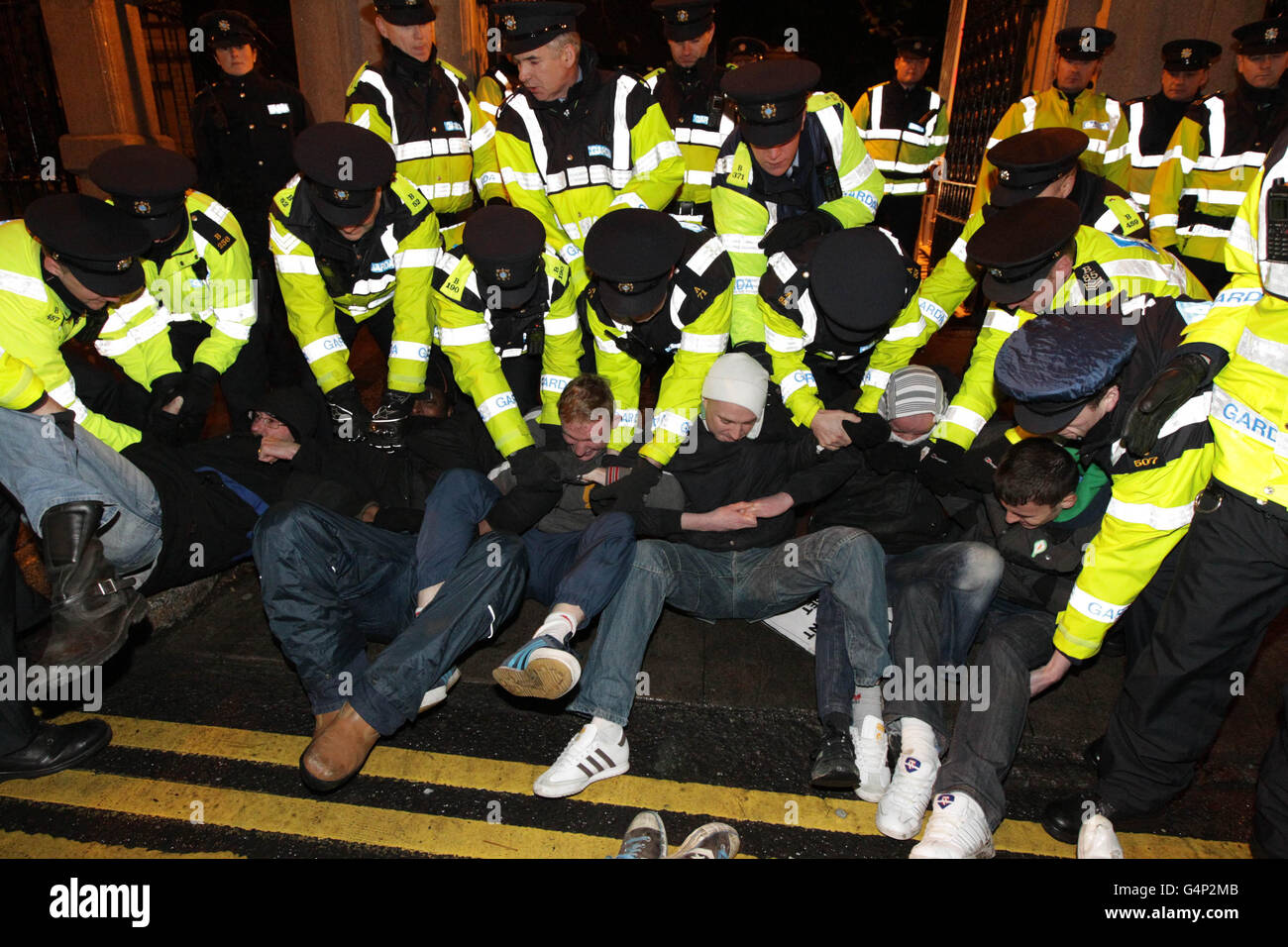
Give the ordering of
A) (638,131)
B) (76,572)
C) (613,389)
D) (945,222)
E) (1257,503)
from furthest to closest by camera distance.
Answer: (945,222), (638,131), (613,389), (76,572), (1257,503)

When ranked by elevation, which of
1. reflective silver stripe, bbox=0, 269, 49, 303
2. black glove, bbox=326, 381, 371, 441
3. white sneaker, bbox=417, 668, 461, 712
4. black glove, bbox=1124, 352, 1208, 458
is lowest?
white sneaker, bbox=417, 668, 461, 712

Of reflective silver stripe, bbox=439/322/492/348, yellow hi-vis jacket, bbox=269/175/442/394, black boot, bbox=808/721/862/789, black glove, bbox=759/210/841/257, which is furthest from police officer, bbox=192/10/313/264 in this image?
black boot, bbox=808/721/862/789

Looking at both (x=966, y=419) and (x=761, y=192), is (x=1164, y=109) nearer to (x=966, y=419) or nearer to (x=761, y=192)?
(x=761, y=192)

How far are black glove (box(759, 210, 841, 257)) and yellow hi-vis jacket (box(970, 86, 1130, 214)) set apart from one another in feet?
7.53

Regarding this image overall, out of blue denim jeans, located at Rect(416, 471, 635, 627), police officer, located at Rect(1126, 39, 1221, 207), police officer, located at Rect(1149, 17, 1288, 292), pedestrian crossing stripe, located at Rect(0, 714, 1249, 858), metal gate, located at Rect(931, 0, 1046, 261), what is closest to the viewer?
pedestrian crossing stripe, located at Rect(0, 714, 1249, 858)

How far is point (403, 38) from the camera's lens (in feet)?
14.5

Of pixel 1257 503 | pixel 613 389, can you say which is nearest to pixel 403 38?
pixel 613 389

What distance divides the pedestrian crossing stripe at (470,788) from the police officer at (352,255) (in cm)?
146

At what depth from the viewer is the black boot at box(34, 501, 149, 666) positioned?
2.71 meters

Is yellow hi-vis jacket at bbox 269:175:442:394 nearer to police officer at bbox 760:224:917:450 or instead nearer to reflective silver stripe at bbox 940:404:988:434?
police officer at bbox 760:224:917:450

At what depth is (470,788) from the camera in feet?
9.11

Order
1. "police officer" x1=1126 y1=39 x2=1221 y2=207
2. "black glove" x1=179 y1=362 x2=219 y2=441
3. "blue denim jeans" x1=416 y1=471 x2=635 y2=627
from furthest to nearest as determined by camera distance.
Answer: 1. "police officer" x1=1126 y1=39 x2=1221 y2=207
2. "black glove" x1=179 y1=362 x2=219 y2=441
3. "blue denim jeans" x1=416 y1=471 x2=635 y2=627

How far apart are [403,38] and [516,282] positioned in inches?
72.6
